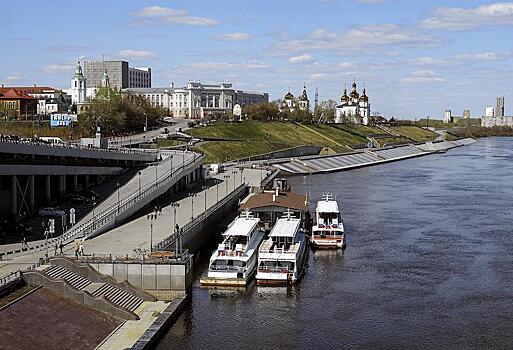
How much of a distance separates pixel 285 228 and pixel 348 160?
87.1 meters

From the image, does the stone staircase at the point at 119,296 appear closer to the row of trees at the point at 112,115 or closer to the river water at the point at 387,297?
the river water at the point at 387,297

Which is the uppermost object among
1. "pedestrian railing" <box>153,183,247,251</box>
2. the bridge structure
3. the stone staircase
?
the bridge structure

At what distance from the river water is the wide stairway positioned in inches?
92.7

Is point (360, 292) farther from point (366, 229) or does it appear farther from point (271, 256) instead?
point (366, 229)

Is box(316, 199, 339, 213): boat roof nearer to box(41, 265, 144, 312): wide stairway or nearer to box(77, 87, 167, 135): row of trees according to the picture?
box(41, 265, 144, 312): wide stairway

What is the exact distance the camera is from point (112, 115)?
10950 cm

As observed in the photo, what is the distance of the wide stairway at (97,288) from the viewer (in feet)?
108

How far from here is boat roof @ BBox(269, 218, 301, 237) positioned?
45094 millimetres

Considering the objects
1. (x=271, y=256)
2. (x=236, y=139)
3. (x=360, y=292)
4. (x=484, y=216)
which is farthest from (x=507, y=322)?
(x=236, y=139)

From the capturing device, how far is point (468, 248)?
5097 cm

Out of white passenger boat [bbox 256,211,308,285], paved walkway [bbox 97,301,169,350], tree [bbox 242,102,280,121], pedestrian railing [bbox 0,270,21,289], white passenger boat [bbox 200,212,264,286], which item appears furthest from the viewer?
tree [bbox 242,102,280,121]

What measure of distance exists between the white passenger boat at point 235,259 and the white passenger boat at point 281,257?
666mm

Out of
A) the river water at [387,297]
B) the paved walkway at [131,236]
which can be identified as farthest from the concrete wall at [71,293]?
the river water at [387,297]

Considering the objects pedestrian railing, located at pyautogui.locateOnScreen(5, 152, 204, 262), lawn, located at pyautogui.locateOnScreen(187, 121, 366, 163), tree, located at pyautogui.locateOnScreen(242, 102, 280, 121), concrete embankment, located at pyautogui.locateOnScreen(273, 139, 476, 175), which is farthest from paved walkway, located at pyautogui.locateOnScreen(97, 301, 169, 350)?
tree, located at pyautogui.locateOnScreen(242, 102, 280, 121)
